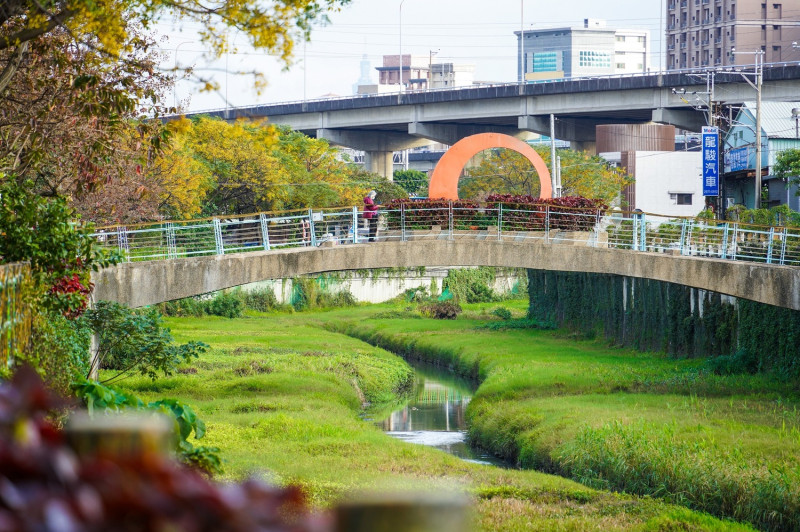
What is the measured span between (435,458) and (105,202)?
12.6 meters

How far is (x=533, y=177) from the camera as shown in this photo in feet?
208

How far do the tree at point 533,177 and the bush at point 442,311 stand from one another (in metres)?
9.92

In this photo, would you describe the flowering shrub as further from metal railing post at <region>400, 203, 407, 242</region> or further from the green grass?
the green grass

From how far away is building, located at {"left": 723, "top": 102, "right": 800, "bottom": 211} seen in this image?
50812 mm

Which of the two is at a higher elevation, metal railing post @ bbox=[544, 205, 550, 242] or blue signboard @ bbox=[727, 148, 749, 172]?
blue signboard @ bbox=[727, 148, 749, 172]

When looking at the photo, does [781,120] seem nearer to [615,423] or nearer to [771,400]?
Answer: [771,400]

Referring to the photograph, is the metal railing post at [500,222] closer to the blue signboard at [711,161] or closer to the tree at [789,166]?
the blue signboard at [711,161]

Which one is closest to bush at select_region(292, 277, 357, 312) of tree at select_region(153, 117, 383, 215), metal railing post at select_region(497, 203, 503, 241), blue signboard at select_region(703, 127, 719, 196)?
tree at select_region(153, 117, 383, 215)

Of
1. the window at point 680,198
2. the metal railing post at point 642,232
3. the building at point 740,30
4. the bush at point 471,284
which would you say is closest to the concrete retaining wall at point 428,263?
the metal railing post at point 642,232

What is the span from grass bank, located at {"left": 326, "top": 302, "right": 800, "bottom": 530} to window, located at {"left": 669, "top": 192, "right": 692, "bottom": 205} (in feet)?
100

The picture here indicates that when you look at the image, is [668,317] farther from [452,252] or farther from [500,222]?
[452,252]

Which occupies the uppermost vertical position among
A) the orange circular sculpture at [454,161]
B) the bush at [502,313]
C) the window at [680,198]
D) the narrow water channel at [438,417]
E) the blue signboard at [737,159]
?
the blue signboard at [737,159]

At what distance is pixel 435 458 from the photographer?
65.8ft

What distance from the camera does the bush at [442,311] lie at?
174 ft
